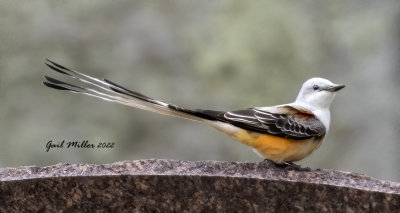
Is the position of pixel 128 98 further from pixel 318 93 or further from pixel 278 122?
pixel 318 93

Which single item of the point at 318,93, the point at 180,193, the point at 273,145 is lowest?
the point at 180,193

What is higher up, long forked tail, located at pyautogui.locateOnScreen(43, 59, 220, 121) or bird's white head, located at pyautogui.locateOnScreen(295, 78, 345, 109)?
bird's white head, located at pyautogui.locateOnScreen(295, 78, 345, 109)

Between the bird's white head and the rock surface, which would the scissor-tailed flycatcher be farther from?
the rock surface

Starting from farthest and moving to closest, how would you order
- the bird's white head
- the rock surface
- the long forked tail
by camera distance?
1. the bird's white head
2. the long forked tail
3. the rock surface

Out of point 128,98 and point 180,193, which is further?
point 128,98

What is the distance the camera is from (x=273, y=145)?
1402 mm

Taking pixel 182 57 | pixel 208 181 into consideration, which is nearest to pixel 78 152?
pixel 182 57

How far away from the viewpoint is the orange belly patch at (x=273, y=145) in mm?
1401

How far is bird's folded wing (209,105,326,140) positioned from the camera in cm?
139

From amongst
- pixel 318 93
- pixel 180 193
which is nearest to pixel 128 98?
pixel 180 193

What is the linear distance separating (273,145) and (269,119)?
0.18 feet

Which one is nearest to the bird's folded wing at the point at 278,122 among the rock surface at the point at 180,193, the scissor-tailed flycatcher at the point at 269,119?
the scissor-tailed flycatcher at the point at 269,119

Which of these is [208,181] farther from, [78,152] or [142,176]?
[78,152]

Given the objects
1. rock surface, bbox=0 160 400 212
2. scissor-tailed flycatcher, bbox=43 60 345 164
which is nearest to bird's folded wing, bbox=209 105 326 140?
scissor-tailed flycatcher, bbox=43 60 345 164
